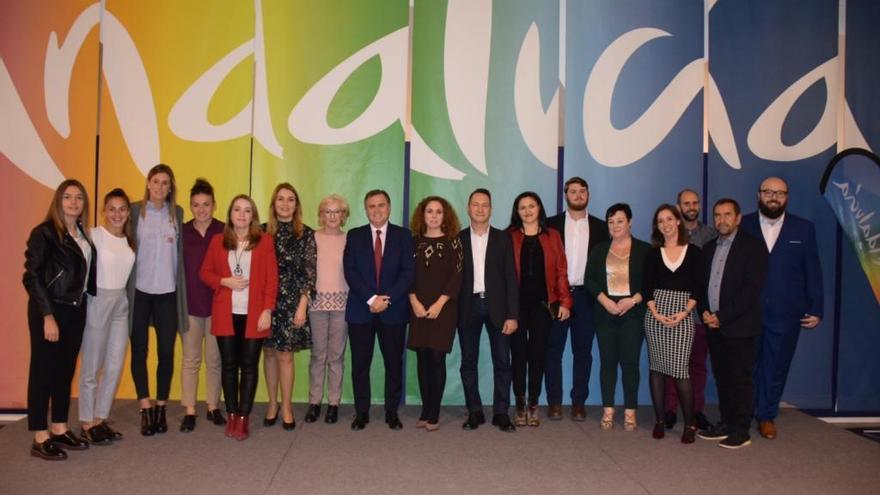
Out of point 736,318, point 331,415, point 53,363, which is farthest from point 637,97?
point 53,363

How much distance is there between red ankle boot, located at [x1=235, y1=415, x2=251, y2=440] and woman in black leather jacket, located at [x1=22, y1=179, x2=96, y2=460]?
33.2 inches

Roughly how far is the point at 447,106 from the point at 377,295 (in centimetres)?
184

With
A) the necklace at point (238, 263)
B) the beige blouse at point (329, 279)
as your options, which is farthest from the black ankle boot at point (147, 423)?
the beige blouse at point (329, 279)

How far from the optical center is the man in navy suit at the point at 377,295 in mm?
3865

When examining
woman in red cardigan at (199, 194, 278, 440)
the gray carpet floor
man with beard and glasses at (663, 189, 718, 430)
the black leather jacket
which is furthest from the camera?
man with beard and glasses at (663, 189, 718, 430)

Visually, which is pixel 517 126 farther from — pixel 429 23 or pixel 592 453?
pixel 592 453

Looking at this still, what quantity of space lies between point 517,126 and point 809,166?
8.31 feet

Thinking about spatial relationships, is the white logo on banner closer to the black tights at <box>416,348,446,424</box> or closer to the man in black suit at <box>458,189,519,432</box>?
the man in black suit at <box>458,189,519,432</box>

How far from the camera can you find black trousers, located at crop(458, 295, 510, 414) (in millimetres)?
Answer: 3968

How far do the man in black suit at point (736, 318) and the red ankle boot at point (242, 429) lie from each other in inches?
116

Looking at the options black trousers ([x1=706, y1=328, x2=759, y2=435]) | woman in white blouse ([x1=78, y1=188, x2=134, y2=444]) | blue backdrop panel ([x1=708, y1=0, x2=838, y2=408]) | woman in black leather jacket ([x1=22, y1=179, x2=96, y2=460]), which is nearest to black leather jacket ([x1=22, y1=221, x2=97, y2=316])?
woman in black leather jacket ([x1=22, y1=179, x2=96, y2=460])

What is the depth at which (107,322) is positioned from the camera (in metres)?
3.53

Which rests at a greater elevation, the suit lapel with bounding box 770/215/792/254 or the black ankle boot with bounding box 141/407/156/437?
the suit lapel with bounding box 770/215/792/254

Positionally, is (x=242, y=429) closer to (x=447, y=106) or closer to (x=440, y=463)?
(x=440, y=463)
